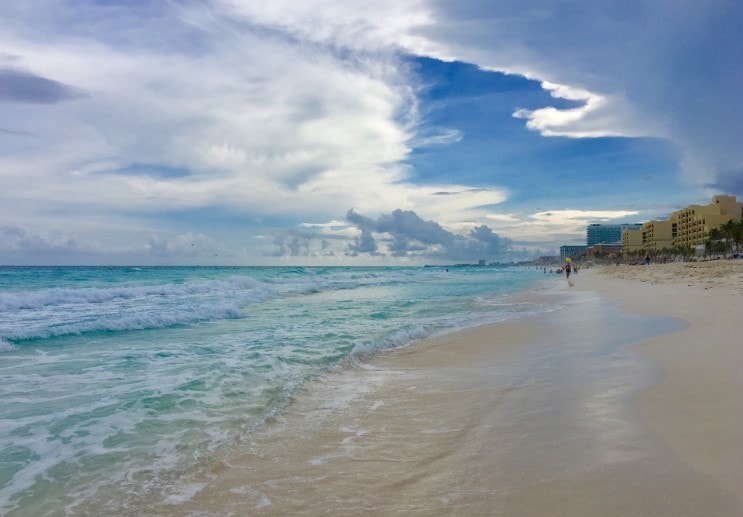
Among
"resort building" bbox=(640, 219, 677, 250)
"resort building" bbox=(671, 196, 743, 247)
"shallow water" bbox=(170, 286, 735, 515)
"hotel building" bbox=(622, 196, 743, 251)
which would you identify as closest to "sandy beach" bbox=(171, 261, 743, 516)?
"shallow water" bbox=(170, 286, 735, 515)

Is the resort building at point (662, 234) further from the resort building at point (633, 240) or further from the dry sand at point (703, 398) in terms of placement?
the dry sand at point (703, 398)

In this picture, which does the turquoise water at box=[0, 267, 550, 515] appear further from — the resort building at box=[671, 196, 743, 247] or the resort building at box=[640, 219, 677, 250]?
the resort building at box=[640, 219, 677, 250]

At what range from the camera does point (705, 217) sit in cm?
11238

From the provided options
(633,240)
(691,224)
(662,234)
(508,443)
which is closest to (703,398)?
(508,443)

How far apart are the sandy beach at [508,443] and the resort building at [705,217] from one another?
121m

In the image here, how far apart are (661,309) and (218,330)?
571 inches

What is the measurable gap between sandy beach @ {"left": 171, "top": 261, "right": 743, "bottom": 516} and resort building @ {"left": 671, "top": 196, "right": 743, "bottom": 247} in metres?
121

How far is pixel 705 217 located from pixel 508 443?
13086 centimetres

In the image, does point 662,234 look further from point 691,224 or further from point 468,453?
point 468,453

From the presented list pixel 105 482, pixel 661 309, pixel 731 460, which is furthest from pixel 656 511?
pixel 661 309

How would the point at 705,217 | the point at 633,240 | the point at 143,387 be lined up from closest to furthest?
1. the point at 143,387
2. the point at 705,217
3. the point at 633,240

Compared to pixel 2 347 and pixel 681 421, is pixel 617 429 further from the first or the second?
pixel 2 347

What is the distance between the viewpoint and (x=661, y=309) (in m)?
16.8

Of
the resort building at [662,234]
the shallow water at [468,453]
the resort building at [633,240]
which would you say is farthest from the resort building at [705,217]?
the shallow water at [468,453]
